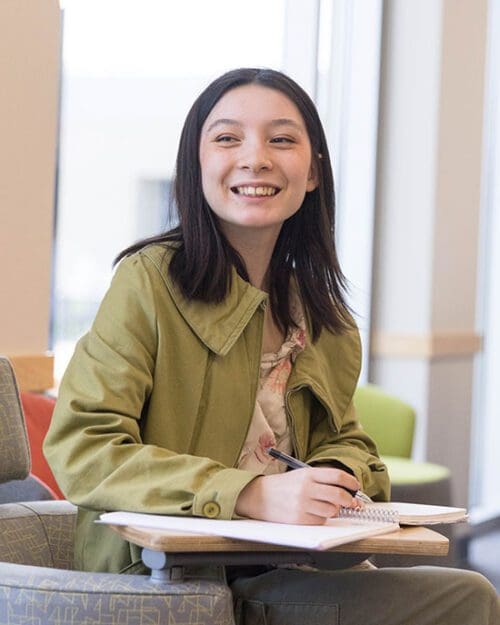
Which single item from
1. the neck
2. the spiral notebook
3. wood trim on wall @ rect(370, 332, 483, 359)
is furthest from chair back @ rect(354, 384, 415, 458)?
the spiral notebook

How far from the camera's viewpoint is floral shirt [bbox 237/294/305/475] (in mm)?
2023

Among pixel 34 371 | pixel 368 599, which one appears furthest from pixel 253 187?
pixel 34 371

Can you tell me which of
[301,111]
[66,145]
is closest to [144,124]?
[66,145]

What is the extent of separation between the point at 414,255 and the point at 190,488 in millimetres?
3778

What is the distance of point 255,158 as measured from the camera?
78.1 inches

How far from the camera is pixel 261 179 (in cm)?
200

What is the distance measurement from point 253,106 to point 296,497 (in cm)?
71

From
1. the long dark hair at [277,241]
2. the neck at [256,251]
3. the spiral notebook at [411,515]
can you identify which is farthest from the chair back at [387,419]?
the spiral notebook at [411,515]

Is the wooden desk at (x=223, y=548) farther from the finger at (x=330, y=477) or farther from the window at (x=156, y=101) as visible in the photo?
the window at (x=156, y=101)

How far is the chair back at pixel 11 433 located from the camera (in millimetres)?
2016

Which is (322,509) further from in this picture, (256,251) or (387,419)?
(387,419)

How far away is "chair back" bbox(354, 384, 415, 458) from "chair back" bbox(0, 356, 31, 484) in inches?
96.0

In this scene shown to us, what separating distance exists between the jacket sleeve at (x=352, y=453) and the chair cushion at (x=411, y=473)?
182cm

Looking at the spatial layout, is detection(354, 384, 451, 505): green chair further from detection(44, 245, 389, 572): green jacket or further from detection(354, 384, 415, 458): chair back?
detection(44, 245, 389, 572): green jacket
